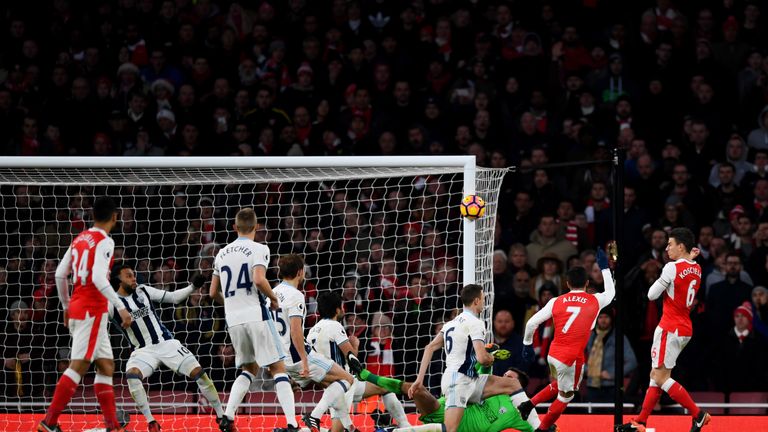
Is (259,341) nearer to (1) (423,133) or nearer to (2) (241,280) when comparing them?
(2) (241,280)

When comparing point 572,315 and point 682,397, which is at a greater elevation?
point 572,315

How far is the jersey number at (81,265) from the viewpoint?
8.66 meters

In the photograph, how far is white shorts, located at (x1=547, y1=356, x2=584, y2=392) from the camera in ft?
32.0

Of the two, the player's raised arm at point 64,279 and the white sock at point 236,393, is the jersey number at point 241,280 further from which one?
the player's raised arm at point 64,279

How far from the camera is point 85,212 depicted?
13.3 meters

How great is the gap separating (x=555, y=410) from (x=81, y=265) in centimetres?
381

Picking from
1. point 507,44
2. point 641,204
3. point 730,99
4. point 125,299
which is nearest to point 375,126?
point 507,44

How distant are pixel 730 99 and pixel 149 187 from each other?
6.82 metres

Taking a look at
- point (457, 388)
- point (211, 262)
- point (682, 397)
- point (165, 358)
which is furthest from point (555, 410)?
point (211, 262)

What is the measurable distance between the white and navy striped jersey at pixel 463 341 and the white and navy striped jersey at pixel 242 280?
4.58ft

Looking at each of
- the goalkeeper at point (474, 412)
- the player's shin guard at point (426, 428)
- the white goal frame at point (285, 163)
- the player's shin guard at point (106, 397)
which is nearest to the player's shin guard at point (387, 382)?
the goalkeeper at point (474, 412)

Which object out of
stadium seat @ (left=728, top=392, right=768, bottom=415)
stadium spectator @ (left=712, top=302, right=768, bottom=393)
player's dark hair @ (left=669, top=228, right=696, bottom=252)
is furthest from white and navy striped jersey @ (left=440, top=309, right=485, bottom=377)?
stadium seat @ (left=728, top=392, right=768, bottom=415)

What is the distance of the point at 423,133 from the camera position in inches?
552

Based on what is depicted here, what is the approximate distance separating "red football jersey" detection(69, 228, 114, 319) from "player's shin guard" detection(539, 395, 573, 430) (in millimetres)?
3542
